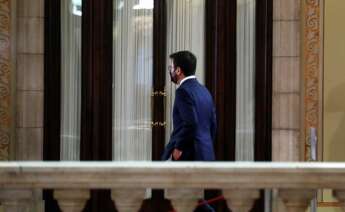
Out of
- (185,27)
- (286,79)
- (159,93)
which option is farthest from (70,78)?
(286,79)

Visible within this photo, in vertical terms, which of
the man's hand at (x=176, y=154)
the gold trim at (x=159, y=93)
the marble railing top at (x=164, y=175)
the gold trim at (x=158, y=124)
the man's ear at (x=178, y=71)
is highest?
the man's ear at (x=178, y=71)

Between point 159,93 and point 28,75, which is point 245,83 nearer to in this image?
point 159,93

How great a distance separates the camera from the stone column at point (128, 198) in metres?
2.19

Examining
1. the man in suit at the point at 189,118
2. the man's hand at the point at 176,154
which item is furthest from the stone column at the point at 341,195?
the man's hand at the point at 176,154

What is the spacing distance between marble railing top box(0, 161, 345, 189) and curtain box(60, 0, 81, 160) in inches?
157

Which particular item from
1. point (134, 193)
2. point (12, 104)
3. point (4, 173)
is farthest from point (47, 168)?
point (12, 104)

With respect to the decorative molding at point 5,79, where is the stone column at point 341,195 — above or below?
below

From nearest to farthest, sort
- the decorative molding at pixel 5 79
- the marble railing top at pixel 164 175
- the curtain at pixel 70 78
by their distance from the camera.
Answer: the marble railing top at pixel 164 175 < the decorative molding at pixel 5 79 < the curtain at pixel 70 78

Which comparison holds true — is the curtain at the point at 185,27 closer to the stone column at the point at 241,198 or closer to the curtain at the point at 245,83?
the curtain at the point at 245,83

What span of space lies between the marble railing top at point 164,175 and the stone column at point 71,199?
0.03 meters

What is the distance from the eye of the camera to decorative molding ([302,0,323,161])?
583 centimetres

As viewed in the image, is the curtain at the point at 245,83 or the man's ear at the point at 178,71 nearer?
the man's ear at the point at 178,71

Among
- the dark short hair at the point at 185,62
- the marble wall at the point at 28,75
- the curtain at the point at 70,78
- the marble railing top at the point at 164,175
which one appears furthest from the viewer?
the curtain at the point at 70,78

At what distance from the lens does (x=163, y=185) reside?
218 centimetres
